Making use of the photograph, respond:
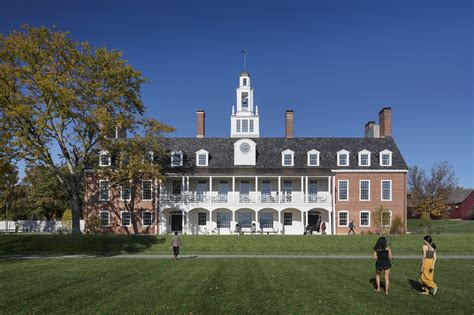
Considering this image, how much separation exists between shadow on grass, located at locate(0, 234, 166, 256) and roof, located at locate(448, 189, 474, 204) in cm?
6010

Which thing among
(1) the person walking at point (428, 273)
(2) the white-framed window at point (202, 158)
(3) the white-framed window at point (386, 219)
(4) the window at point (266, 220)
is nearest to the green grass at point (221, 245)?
(3) the white-framed window at point (386, 219)

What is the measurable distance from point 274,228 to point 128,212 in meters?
13.8

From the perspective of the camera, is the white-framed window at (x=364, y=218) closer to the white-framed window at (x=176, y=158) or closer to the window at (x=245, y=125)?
the window at (x=245, y=125)

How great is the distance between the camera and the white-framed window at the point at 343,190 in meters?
40.2

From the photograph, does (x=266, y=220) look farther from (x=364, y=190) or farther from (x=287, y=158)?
(x=364, y=190)

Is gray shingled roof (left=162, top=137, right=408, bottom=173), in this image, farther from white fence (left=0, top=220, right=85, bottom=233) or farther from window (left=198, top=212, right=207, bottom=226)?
white fence (left=0, top=220, right=85, bottom=233)

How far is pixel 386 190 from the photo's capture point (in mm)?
40219

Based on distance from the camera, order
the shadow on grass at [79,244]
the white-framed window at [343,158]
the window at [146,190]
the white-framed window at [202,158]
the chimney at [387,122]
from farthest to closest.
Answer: the chimney at [387,122] → the white-framed window at [202,158] → the white-framed window at [343,158] → the window at [146,190] → the shadow on grass at [79,244]

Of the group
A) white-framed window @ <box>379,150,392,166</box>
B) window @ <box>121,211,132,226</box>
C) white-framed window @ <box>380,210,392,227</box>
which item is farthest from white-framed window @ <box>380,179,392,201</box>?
window @ <box>121,211,132,226</box>

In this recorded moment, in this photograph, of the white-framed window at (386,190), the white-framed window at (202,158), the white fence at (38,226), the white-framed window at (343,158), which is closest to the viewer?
the white-framed window at (386,190)

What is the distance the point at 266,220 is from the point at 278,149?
23.6ft

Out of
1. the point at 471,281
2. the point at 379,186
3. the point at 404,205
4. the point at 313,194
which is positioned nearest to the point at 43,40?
the point at 313,194

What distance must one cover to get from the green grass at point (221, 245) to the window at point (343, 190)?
1110 cm

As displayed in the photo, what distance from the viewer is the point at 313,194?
1580 inches
